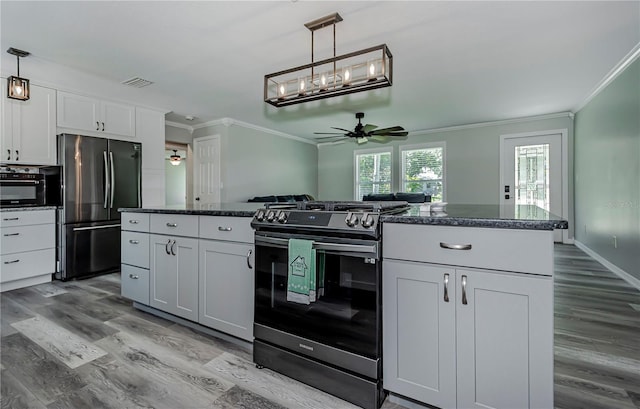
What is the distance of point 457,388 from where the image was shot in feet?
4.37

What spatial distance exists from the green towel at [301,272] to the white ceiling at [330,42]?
1.83 meters

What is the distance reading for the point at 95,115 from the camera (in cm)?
411

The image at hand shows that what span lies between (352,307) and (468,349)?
20.6 inches

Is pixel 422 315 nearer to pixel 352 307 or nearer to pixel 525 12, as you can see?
pixel 352 307

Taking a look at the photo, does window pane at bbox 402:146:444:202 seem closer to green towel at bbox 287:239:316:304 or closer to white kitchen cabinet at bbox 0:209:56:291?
green towel at bbox 287:239:316:304

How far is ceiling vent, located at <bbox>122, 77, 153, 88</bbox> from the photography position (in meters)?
3.68

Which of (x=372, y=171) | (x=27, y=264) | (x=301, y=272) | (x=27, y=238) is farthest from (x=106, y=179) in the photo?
(x=372, y=171)

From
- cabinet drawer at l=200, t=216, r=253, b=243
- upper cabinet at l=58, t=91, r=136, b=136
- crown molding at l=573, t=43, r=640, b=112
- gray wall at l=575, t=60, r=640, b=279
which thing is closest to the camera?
cabinet drawer at l=200, t=216, r=253, b=243

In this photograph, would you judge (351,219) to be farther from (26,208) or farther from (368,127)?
(26,208)

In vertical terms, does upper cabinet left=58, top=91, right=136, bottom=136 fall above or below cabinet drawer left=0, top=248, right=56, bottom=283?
above

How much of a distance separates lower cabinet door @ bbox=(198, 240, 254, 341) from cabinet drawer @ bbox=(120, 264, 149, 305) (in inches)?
27.5

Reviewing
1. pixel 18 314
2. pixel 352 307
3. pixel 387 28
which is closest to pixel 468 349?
pixel 352 307

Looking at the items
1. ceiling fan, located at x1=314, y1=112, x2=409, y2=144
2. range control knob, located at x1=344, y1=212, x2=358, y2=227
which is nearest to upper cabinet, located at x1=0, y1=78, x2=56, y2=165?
ceiling fan, located at x1=314, y1=112, x2=409, y2=144

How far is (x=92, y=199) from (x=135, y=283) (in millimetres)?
1909
